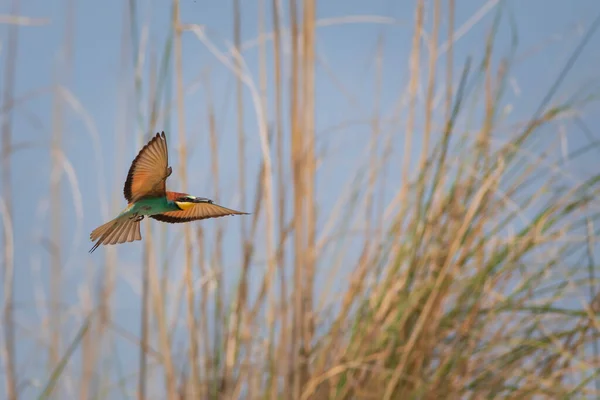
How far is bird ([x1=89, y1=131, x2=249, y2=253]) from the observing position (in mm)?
450

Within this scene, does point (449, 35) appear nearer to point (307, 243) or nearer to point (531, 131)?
point (531, 131)

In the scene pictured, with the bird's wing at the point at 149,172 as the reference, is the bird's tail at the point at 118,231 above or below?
below

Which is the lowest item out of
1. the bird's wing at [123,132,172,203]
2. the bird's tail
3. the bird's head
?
the bird's tail

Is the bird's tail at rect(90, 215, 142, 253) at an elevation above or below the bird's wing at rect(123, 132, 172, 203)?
below

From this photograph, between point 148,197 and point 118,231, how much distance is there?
0.09 ft

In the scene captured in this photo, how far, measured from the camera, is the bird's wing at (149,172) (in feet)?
1.48

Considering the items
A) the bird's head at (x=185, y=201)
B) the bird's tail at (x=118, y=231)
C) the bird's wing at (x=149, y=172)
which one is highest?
the bird's wing at (x=149, y=172)

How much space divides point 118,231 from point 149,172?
4 cm

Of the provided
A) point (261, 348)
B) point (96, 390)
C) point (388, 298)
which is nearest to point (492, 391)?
point (388, 298)

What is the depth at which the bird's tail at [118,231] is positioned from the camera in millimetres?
435

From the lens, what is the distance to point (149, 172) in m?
0.46

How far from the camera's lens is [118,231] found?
46 cm

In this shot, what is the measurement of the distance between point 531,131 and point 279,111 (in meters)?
0.43

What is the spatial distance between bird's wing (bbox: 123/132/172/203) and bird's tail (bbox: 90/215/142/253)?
0.01 metres
